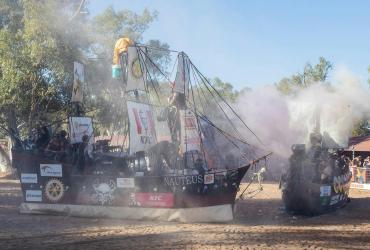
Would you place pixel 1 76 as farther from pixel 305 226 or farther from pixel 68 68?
pixel 305 226

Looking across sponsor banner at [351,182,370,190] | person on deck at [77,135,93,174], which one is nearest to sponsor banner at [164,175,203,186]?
person on deck at [77,135,93,174]

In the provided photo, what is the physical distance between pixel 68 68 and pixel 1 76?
433 centimetres

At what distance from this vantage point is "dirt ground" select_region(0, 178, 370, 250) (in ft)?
32.7

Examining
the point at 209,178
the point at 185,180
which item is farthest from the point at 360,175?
the point at 185,180

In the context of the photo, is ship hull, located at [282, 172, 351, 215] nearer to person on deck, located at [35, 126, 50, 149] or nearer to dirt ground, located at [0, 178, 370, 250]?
dirt ground, located at [0, 178, 370, 250]

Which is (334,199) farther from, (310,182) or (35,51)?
(35,51)

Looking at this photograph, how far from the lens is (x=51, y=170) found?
1461 centimetres

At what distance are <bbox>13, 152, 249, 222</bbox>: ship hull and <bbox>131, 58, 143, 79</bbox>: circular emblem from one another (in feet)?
10.4

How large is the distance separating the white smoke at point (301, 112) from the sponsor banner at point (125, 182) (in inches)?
321

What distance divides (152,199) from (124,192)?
0.88 metres

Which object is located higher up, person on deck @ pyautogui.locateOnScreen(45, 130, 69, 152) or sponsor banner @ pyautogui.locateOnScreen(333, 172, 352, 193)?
person on deck @ pyautogui.locateOnScreen(45, 130, 69, 152)

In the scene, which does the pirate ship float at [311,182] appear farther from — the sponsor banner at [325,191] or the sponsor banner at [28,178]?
the sponsor banner at [28,178]

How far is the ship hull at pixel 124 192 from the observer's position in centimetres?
1321

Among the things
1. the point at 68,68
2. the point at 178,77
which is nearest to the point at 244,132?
the point at 68,68
